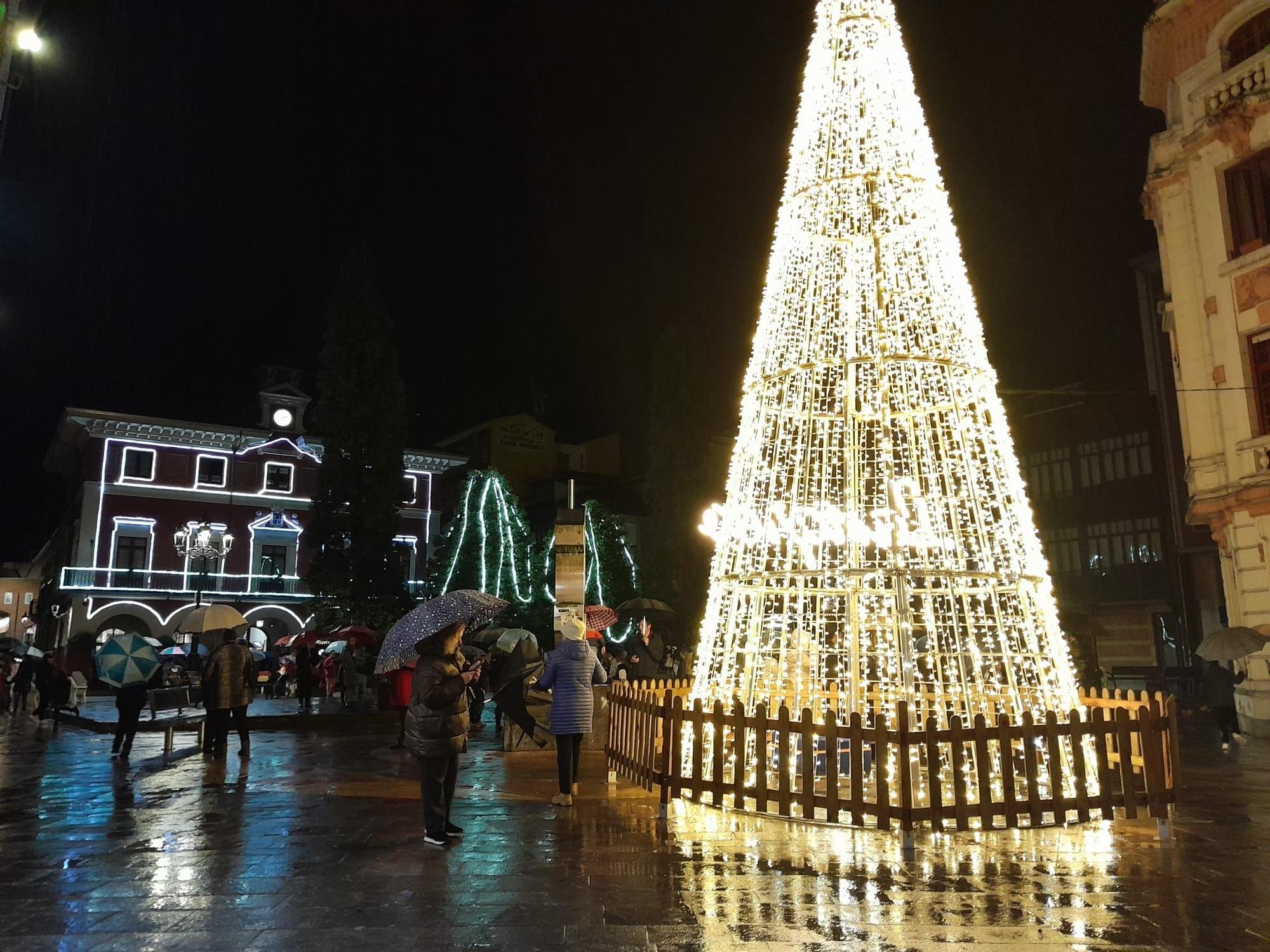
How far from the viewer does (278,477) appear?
41.7 meters

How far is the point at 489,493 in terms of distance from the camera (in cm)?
3103

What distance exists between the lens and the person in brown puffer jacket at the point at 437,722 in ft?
22.3

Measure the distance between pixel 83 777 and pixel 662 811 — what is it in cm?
787

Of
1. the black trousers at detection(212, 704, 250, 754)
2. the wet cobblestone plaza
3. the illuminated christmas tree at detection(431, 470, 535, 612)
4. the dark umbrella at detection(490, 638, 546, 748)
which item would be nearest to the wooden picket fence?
the wet cobblestone plaza

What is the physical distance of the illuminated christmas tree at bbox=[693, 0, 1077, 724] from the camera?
314 inches

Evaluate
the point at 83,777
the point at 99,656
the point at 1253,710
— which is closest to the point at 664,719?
the point at 83,777

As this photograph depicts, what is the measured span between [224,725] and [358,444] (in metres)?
21.3

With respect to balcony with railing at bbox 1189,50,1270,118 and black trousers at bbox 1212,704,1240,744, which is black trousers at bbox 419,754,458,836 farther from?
balcony with railing at bbox 1189,50,1270,118

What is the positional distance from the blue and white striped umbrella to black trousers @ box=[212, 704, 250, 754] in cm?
138

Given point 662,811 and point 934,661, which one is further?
point 934,661

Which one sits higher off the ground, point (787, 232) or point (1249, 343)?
point (1249, 343)

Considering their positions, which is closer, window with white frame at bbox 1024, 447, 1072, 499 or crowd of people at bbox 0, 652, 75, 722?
crowd of people at bbox 0, 652, 75, 722

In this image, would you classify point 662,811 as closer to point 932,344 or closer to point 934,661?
point 934,661

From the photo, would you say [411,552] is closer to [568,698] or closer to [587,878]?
[568,698]
